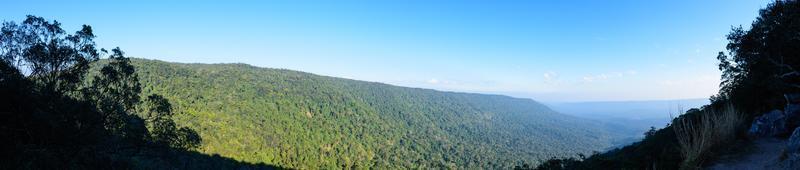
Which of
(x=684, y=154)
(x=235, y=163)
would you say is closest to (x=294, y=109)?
(x=235, y=163)

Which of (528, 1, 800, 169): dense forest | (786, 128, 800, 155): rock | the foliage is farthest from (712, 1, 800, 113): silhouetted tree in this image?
the foliage

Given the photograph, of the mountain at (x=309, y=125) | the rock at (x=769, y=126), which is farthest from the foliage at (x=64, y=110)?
the mountain at (x=309, y=125)

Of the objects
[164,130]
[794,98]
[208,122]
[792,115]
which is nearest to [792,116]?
[792,115]

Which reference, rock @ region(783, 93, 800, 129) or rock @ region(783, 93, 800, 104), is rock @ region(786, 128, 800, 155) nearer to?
rock @ region(783, 93, 800, 129)

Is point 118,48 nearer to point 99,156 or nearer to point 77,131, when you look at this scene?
point 77,131

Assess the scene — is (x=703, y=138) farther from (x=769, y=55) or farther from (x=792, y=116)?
(x=769, y=55)

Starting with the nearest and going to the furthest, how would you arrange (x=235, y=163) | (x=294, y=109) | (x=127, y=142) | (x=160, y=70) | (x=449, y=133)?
(x=127, y=142), (x=235, y=163), (x=160, y=70), (x=294, y=109), (x=449, y=133)
